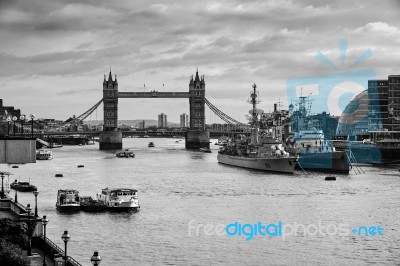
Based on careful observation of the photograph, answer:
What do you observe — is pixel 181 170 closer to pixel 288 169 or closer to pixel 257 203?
pixel 288 169

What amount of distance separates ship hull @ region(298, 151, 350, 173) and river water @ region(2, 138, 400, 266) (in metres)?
8.56

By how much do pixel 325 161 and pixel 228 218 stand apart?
51.5 metres

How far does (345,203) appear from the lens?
2277 inches

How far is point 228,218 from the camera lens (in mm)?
49688

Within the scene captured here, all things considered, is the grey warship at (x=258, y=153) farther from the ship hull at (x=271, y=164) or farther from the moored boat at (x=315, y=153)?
the moored boat at (x=315, y=153)

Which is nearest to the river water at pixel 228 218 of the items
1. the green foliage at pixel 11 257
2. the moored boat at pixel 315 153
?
the green foliage at pixel 11 257

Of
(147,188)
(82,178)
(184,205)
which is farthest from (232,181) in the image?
(184,205)

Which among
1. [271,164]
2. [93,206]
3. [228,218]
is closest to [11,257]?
[228,218]

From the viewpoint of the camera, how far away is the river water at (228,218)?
3672cm

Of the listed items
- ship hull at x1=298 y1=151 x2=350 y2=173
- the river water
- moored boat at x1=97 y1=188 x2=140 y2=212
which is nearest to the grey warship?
ship hull at x1=298 y1=151 x2=350 y2=173

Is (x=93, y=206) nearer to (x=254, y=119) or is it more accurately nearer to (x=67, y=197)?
(x=67, y=197)

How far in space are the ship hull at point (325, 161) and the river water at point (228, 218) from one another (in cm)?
856

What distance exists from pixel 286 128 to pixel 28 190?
6927 centimetres

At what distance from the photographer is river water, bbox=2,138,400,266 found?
36.7 m
